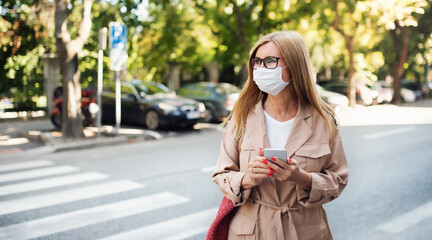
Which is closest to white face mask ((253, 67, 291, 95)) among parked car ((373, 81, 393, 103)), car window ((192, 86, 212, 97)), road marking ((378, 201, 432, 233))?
road marking ((378, 201, 432, 233))

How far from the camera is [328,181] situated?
6.86 ft

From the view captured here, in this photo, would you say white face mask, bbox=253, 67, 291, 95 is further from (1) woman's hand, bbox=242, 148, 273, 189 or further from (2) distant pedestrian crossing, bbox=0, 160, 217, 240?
(2) distant pedestrian crossing, bbox=0, 160, 217, 240

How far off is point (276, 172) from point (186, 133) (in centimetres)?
1195

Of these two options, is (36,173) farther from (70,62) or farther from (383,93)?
(383,93)

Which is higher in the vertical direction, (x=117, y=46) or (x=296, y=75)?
(x=117, y=46)

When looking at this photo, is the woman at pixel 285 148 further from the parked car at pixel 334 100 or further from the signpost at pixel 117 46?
the parked car at pixel 334 100

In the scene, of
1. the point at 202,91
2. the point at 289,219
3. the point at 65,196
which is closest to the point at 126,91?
the point at 202,91

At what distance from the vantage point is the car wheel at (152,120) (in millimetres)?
14070

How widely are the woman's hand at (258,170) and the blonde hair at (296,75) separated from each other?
0.27 meters

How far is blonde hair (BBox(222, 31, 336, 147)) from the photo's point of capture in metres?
2.12

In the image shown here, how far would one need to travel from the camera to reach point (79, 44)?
11500mm

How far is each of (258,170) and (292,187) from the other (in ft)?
0.86

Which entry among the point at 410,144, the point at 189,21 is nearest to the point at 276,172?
the point at 410,144

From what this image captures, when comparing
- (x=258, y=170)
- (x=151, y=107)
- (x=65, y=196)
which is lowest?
(x=65, y=196)
